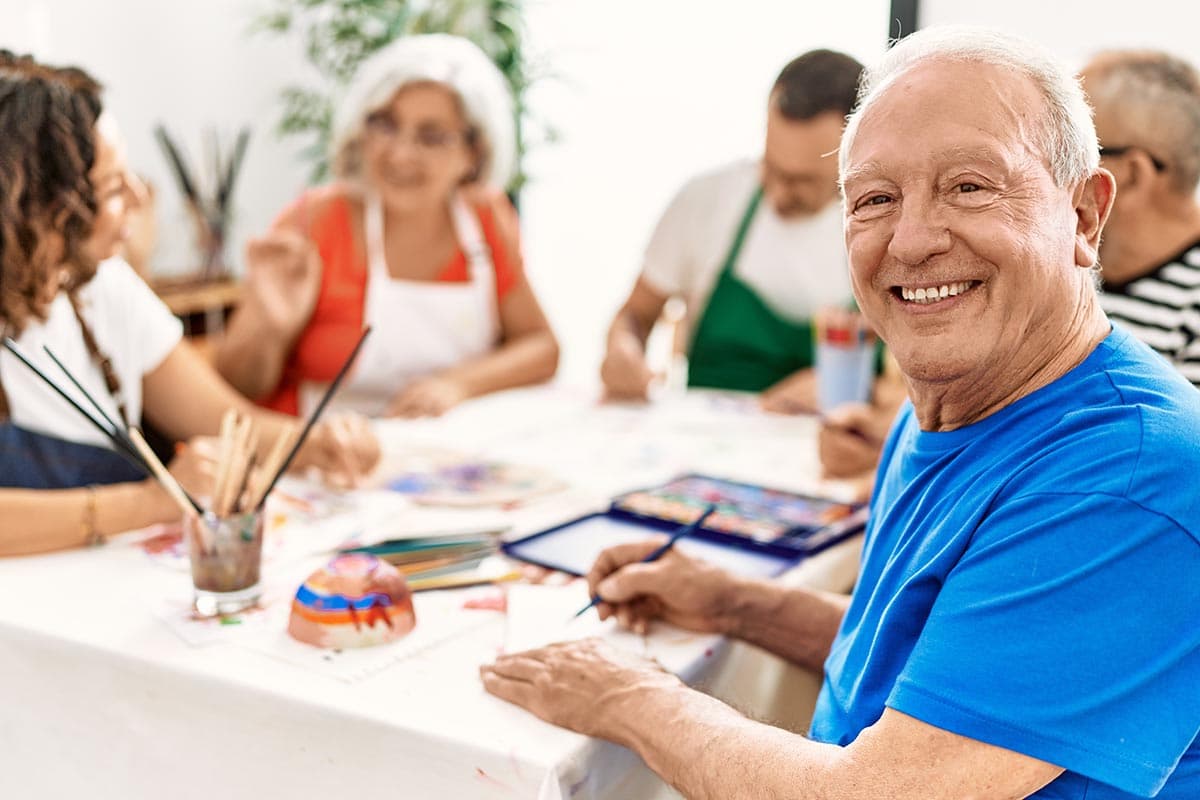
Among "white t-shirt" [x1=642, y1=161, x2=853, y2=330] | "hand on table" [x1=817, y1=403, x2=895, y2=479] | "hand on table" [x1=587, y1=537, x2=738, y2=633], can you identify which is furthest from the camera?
"white t-shirt" [x1=642, y1=161, x2=853, y2=330]

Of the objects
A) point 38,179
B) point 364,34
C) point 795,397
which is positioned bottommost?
point 795,397

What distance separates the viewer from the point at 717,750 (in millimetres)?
911

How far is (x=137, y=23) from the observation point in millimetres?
3938

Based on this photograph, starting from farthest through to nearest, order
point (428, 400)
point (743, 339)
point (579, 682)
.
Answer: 1. point (743, 339)
2. point (428, 400)
3. point (579, 682)

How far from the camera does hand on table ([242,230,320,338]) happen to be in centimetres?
219

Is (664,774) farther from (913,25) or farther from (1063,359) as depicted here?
(913,25)

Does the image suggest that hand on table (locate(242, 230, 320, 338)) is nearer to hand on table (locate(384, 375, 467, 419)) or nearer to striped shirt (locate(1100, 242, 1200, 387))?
hand on table (locate(384, 375, 467, 419))

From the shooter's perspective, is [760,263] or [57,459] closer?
[57,459]

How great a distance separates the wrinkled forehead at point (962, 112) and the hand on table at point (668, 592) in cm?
50

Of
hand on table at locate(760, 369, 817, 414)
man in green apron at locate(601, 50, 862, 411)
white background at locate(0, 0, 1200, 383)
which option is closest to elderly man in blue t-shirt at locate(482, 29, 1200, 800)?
hand on table at locate(760, 369, 817, 414)

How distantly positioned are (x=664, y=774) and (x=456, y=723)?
0.62 feet

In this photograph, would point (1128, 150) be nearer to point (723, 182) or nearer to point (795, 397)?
point (795, 397)

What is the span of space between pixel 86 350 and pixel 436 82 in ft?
3.86

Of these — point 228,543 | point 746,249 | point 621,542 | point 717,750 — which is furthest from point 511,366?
point 717,750
